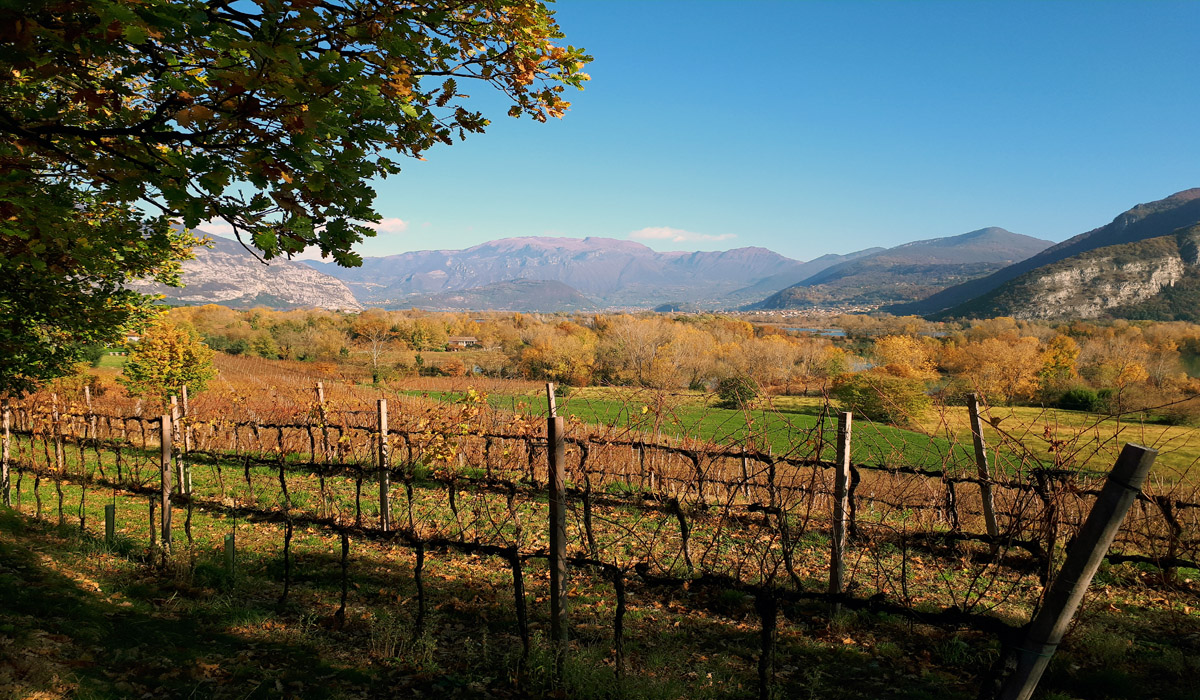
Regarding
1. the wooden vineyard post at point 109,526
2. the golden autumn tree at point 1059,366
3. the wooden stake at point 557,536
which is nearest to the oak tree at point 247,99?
the wooden stake at point 557,536

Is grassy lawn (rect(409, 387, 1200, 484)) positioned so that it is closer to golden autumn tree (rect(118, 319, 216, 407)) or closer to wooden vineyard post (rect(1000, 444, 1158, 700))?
wooden vineyard post (rect(1000, 444, 1158, 700))

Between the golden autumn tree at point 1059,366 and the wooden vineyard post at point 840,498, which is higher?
the wooden vineyard post at point 840,498

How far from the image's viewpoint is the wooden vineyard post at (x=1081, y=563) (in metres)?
2.50

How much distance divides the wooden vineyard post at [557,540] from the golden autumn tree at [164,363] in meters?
20.2

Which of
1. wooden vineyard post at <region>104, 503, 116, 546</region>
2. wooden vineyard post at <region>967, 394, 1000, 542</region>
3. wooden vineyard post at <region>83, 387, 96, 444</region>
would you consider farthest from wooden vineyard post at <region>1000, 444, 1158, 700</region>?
wooden vineyard post at <region>83, 387, 96, 444</region>

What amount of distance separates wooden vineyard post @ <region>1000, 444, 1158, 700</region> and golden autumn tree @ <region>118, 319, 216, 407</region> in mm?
23419

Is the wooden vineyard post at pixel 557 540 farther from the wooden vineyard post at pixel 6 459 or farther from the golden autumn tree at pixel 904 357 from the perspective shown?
the golden autumn tree at pixel 904 357

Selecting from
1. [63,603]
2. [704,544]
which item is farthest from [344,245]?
[704,544]

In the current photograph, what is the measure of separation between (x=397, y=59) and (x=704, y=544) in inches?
296

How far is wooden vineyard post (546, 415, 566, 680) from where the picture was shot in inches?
182

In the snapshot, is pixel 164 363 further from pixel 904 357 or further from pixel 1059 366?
pixel 1059 366

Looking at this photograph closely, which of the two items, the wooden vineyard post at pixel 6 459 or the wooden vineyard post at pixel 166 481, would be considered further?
the wooden vineyard post at pixel 6 459

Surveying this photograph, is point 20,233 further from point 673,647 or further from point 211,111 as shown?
point 673,647

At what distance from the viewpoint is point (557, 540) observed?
474 centimetres
